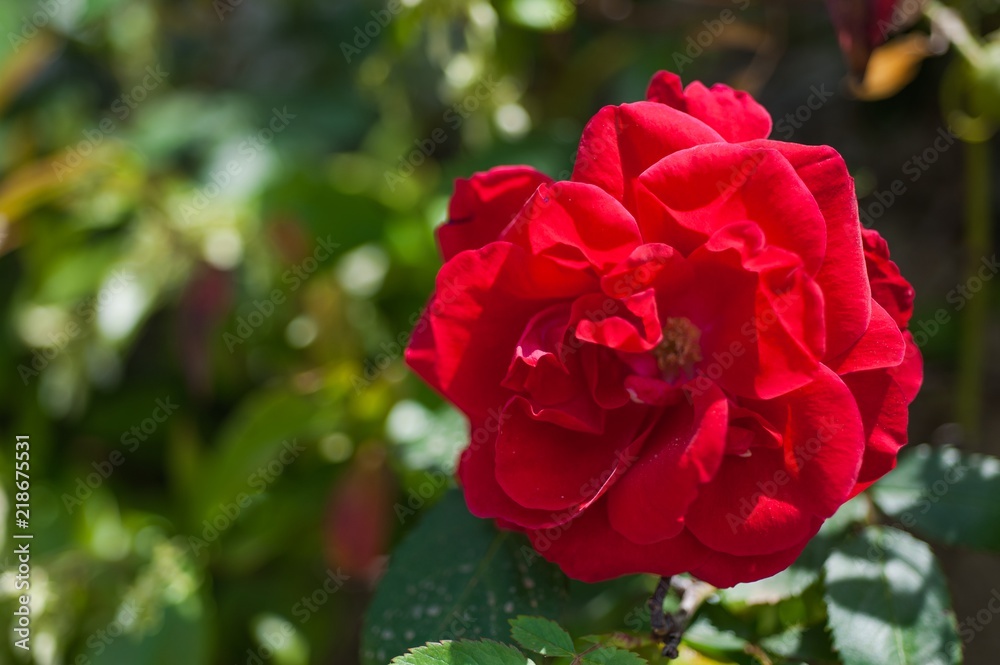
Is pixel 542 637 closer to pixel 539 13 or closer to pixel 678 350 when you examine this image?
pixel 678 350

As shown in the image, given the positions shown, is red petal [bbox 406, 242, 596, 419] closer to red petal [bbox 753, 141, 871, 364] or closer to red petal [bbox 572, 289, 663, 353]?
red petal [bbox 572, 289, 663, 353]

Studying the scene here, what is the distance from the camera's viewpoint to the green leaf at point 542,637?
600 mm

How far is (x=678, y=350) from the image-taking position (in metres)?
0.65

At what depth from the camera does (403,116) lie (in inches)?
59.5

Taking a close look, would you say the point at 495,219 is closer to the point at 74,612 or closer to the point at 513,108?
the point at 513,108

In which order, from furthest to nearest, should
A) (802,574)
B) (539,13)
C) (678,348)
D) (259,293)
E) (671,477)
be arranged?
(259,293)
(539,13)
(802,574)
(678,348)
(671,477)

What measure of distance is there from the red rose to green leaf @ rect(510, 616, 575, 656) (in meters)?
0.05

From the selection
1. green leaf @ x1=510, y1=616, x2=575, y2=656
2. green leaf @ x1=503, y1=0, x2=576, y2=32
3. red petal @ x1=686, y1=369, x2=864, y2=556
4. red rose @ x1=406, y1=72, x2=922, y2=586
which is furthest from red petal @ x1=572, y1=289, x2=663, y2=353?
green leaf @ x1=503, y1=0, x2=576, y2=32

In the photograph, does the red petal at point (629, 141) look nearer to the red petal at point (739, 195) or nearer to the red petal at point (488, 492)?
the red petal at point (739, 195)

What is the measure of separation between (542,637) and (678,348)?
9.3 inches

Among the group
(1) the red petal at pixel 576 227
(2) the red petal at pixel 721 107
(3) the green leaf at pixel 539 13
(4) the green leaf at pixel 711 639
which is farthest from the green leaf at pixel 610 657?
(3) the green leaf at pixel 539 13

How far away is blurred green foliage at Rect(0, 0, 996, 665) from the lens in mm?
1197

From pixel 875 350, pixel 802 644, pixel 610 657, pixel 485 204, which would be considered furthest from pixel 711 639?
pixel 485 204

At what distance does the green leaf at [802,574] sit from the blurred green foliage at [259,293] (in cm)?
22
